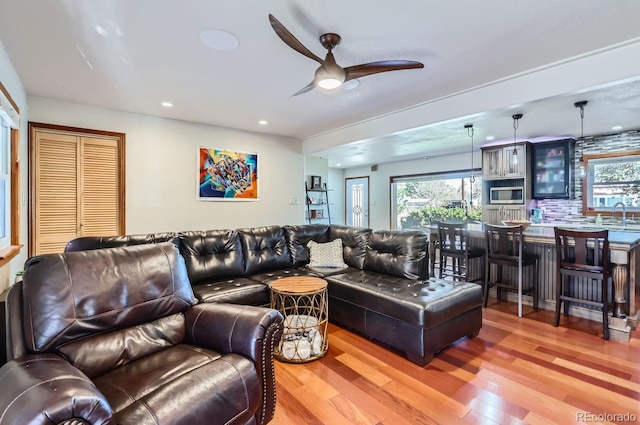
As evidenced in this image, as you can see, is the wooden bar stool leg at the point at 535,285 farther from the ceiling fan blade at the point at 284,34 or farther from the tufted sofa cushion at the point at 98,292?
the tufted sofa cushion at the point at 98,292

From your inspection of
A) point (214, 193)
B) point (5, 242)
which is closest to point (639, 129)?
point (214, 193)

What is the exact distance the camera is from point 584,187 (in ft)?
17.3

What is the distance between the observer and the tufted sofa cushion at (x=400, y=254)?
10.7 ft

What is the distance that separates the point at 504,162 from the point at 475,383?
4.57m

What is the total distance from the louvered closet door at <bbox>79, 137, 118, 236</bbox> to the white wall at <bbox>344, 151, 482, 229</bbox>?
592cm

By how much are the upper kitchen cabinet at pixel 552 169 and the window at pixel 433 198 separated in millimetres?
1068

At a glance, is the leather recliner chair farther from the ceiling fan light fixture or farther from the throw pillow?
the throw pillow

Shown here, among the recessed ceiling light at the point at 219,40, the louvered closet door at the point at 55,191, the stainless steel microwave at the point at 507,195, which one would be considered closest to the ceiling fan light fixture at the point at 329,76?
the recessed ceiling light at the point at 219,40

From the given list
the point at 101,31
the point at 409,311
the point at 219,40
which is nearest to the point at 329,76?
the point at 219,40

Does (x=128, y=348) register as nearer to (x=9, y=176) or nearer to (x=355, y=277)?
(x=355, y=277)

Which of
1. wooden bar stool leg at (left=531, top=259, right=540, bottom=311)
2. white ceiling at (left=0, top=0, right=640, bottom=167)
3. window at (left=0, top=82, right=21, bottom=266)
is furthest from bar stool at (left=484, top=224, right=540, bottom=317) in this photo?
window at (left=0, top=82, right=21, bottom=266)

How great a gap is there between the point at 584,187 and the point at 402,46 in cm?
482

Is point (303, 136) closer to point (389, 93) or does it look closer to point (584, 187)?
point (389, 93)

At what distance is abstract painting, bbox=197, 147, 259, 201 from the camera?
471 cm
